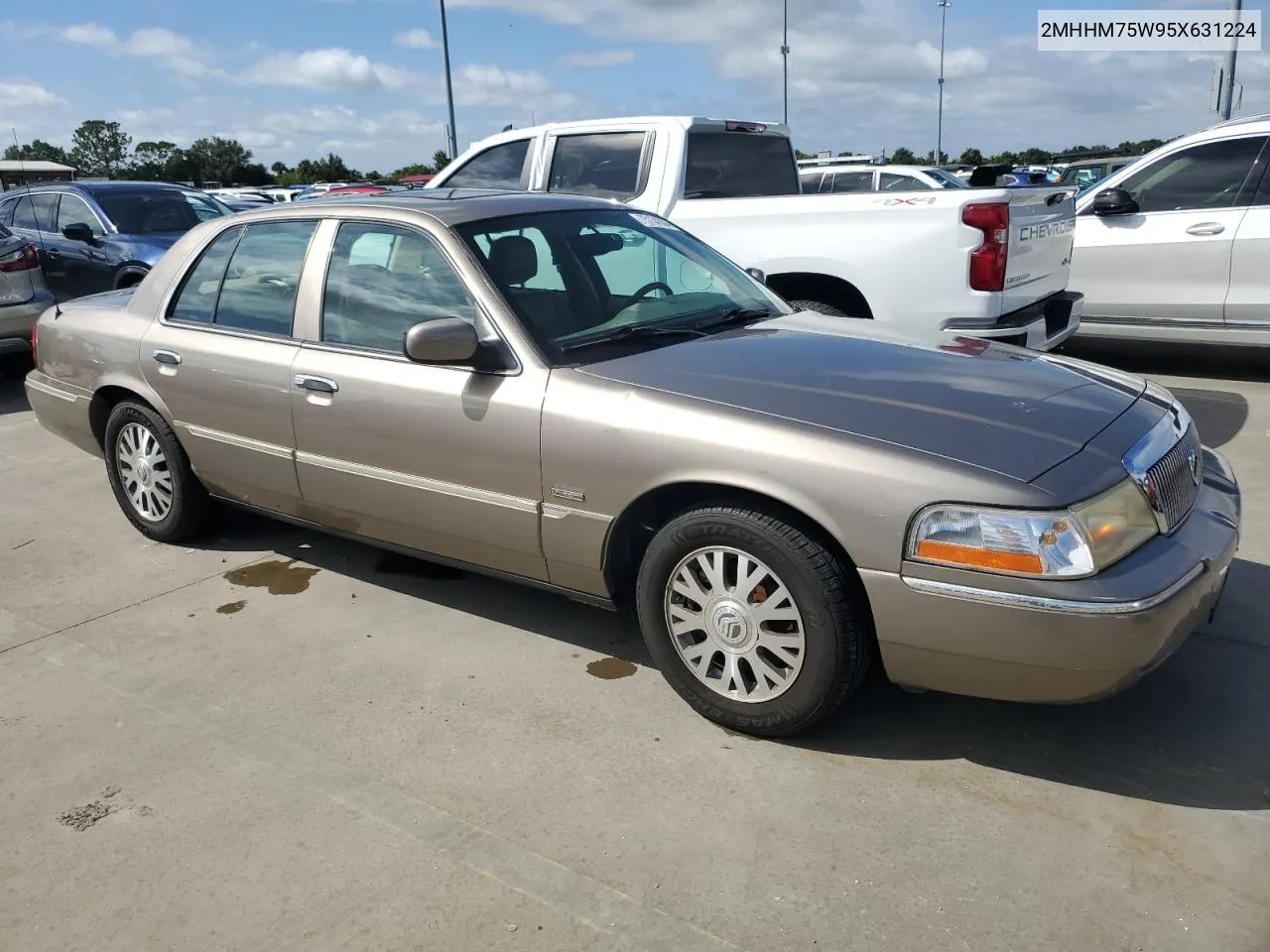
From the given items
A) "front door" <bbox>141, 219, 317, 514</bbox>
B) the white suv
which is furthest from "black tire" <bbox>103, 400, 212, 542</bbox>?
the white suv

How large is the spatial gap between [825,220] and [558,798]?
14.1ft

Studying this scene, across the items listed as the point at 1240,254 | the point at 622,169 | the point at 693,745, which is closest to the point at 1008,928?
the point at 693,745

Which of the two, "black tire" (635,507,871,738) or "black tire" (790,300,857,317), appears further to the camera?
"black tire" (790,300,857,317)

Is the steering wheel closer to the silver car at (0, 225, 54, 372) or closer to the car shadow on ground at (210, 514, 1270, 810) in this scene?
the car shadow on ground at (210, 514, 1270, 810)

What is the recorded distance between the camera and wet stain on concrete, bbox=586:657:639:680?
3656mm

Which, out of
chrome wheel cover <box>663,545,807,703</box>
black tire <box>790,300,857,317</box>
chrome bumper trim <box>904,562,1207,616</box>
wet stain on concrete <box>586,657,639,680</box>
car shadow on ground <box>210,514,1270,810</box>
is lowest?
car shadow on ground <box>210,514,1270,810</box>

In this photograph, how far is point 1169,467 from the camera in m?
3.08

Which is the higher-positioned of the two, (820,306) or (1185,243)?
(1185,243)

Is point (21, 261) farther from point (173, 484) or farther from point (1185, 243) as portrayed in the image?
point (1185, 243)

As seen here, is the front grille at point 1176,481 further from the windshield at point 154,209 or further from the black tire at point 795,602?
the windshield at point 154,209

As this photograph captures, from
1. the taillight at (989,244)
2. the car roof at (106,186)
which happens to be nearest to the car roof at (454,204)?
the taillight at (989,244)

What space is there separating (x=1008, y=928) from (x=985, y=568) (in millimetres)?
834

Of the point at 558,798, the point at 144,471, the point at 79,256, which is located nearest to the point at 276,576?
the point at 144,471

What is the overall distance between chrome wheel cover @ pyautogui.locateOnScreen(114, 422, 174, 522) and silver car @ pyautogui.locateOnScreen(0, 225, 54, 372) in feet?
15.3
